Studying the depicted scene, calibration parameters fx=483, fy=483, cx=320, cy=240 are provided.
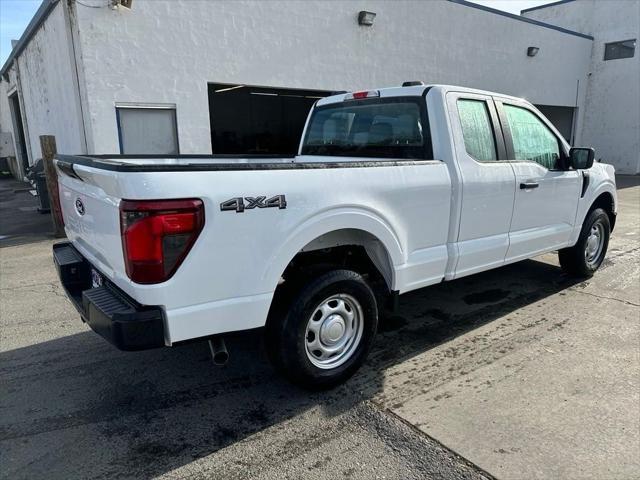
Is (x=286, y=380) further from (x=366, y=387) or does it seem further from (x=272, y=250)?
(x=272, y=250)

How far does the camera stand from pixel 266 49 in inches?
414

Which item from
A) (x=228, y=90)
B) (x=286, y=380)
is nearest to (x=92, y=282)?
(x=286, y=380)

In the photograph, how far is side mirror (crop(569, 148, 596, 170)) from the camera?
4.74 m

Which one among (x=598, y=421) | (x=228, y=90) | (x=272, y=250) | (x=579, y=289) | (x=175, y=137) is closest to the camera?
(x=272, y=250)

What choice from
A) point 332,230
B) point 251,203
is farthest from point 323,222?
point 251,203

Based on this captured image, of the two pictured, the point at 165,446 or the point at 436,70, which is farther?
the point at 436,70

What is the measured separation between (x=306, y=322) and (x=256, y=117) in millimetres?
9425

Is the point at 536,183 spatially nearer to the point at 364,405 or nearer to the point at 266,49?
the point at 364,405

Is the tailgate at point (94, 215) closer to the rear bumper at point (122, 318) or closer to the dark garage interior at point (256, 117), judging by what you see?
the rear bumper at point (122, 318)

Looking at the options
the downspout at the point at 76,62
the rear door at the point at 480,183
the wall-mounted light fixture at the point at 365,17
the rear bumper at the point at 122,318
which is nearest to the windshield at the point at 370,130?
the rear door at the point at 480,183

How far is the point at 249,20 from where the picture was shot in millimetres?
10156

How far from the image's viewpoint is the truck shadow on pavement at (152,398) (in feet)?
8.73

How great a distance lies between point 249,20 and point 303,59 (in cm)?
156

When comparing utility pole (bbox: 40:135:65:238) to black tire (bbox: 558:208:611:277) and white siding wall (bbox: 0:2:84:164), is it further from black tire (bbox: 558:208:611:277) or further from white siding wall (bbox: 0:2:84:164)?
black tire (bbox: 558:208:611:277)
